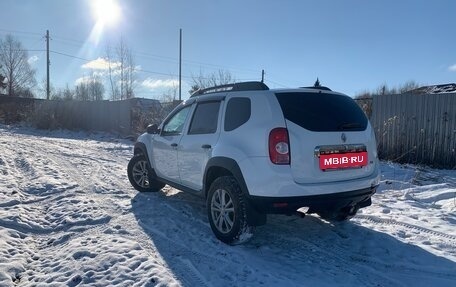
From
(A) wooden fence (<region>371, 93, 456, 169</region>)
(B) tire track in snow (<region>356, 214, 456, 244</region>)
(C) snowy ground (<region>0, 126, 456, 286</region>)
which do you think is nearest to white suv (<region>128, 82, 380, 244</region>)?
(C) snowy ground (<region>0, 126, 456, 286</region>)

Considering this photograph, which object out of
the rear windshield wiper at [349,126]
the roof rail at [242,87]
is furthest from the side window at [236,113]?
the rear windshield wiper at [349,126]

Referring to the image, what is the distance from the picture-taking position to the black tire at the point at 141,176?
664 cm

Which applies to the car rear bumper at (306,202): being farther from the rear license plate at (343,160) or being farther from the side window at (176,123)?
the side window at (176,123)

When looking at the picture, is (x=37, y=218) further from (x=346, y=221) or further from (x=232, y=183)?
(x=346, y=221)

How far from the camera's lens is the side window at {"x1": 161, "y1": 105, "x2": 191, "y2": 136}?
18.2 feet

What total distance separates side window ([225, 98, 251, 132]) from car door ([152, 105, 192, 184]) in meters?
1.14

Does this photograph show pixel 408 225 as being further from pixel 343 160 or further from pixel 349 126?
pixel 349 126

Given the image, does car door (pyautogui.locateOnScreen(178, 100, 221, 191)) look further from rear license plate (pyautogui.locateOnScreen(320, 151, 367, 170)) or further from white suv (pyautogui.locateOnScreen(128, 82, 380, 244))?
rear license plate (pyautogui.locateOnScreen(320, 151, 367, 170))

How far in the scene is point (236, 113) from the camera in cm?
433

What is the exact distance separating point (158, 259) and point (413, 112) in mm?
8938

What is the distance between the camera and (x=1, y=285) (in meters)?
3.30

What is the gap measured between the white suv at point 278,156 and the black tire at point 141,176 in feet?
6.28

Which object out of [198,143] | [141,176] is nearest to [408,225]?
[198,143]

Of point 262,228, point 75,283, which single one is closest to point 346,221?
point 262,228
